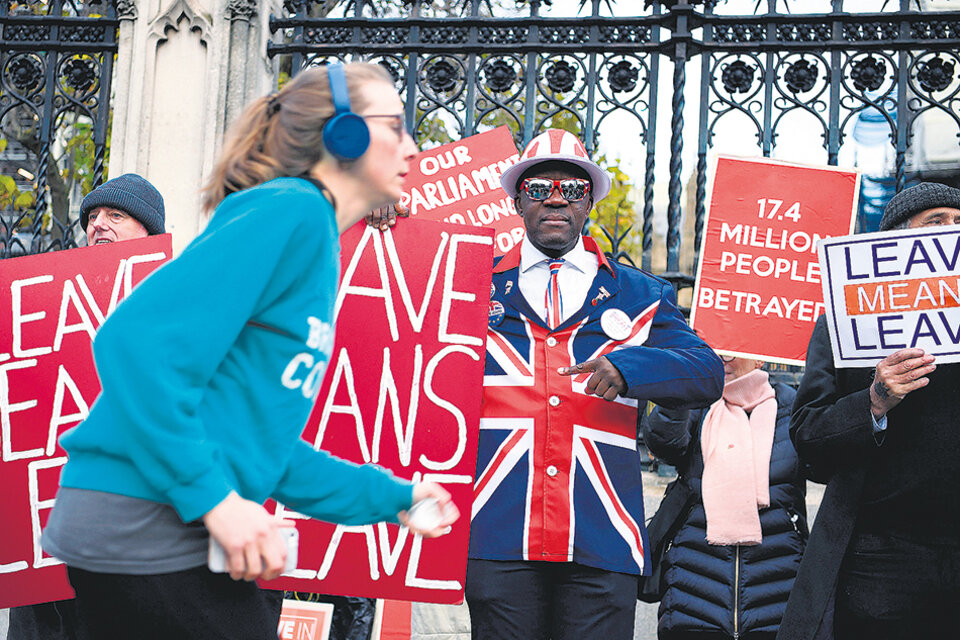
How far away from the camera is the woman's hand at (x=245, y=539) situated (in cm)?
158

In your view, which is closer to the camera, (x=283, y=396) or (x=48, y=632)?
(x=283, y=396)

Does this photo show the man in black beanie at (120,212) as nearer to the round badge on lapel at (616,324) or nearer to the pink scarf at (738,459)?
the round badge on lapel at (616,324)

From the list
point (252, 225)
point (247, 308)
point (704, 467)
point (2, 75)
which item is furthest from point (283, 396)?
point (2, 75)

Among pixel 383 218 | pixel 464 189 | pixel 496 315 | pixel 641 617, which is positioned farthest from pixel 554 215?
pixel 641 617

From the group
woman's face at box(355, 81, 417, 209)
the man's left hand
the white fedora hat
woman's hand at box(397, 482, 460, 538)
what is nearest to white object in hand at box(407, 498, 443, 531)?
woman's hand at box(397, 482, 460, 538)

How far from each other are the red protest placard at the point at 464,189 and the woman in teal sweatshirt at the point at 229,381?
3.50m

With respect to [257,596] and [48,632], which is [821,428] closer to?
[257,596]

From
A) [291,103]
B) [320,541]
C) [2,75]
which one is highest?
[2,75]

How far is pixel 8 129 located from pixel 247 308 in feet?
31.5

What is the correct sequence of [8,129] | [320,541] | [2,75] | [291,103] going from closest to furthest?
[291,103] < [320,541] < [2,75] < [8,129]

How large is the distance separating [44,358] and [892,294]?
278 centimetres

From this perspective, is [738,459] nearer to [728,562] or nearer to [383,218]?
[728,562]

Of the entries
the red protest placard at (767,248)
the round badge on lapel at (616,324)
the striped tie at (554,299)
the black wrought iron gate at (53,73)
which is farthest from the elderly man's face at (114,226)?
the red protest placard at (767,248)

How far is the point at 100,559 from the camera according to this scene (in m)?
1.64
